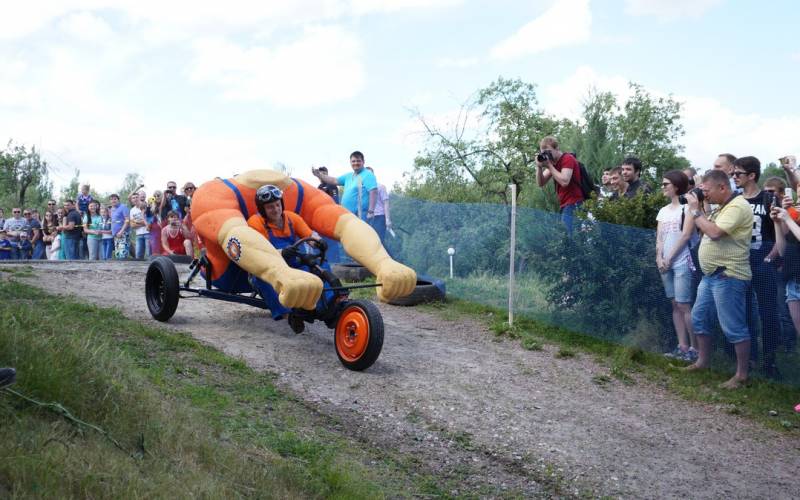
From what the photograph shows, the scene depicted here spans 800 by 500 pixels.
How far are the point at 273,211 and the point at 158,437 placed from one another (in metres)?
4.55

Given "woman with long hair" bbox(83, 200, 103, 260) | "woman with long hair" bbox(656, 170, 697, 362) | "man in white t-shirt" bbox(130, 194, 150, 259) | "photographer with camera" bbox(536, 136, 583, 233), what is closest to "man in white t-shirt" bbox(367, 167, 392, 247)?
"photographer with camera" bbox(536, 136, 583, 233)

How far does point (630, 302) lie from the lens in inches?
356

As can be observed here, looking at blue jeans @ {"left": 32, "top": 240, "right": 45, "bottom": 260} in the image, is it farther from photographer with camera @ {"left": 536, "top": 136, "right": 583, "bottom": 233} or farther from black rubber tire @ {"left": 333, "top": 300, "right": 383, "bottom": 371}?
black rubber tire @ {"left": 333, "top": 300, "right": 383, "bottom": 371}

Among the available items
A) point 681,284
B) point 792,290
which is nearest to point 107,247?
point 681,284

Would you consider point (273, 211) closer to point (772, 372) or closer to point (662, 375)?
point (662, 375)

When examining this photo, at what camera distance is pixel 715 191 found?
789cm

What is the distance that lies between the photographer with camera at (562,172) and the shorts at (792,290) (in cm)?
309

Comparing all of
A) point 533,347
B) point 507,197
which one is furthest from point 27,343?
A: point 507,197

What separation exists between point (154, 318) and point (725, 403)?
6.36m

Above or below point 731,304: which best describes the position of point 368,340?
below

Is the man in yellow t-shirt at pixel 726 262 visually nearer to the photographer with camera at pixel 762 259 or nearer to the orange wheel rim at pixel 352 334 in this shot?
the photographer with camera at pixel 762 259

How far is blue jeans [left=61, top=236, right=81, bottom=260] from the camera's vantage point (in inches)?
744

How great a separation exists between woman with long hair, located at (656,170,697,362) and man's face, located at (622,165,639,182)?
102cm

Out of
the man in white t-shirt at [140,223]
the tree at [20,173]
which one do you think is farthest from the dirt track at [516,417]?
the tree at [20,173]
